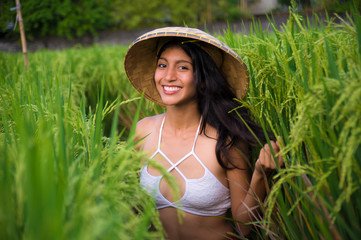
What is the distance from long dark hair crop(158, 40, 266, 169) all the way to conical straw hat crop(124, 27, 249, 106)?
0.05 metres

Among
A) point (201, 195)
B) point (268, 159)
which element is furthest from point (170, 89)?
point (268, 159)

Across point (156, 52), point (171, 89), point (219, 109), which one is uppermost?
point (156, 52)

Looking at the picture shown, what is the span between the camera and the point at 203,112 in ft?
6.49

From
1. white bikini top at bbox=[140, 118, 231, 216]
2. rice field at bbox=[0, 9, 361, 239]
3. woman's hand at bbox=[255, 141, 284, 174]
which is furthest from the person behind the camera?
white bikini top at bbox=[140, 118, 231, 216]

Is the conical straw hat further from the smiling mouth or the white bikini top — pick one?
the white bikini top

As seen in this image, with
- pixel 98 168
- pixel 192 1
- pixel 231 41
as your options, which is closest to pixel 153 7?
pixel 192 1

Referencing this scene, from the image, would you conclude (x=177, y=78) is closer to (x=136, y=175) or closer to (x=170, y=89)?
(x=170, y=89)

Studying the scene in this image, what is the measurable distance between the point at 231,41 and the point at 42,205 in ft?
6.55

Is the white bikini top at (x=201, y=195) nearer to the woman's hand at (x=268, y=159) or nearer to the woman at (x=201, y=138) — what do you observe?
the woman at (x=201, y=138)

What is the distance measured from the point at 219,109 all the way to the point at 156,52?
1.86 feet

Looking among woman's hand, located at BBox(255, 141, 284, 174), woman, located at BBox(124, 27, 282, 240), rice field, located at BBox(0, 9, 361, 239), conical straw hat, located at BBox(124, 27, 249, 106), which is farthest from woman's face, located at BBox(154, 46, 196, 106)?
woman's hand, located at BBox(255, 141, 284, 174)

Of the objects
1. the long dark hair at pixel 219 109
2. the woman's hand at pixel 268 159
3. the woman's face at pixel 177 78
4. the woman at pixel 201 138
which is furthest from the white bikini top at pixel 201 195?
the woman's hand at pixel 268 159

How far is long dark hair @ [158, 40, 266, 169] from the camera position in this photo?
1852 millimetres

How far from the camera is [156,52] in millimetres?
2213
